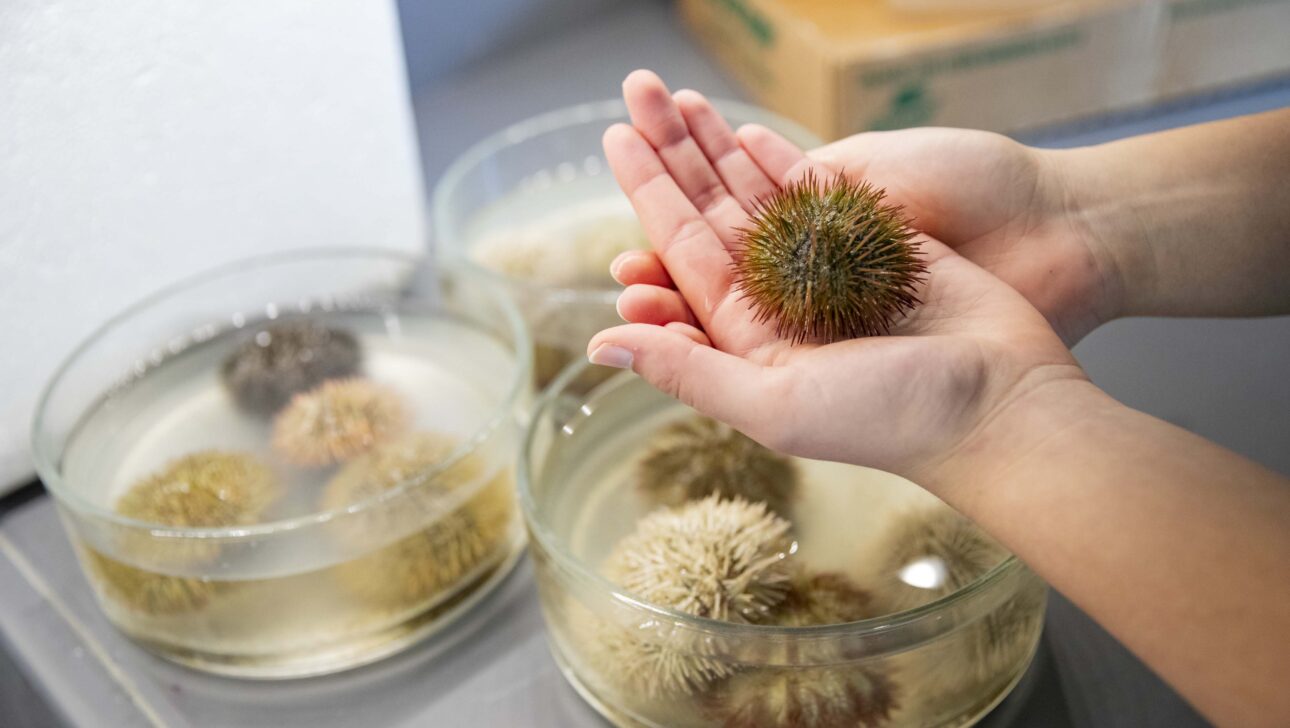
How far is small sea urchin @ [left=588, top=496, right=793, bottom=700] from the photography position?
79cm

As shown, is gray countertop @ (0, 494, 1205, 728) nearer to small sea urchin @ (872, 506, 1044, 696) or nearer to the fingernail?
small sea urchin @ (872, 506, 1044, 696)

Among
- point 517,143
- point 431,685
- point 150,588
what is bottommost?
point 431,685

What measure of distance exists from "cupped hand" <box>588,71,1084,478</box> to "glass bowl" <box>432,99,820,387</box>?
0.22 metres

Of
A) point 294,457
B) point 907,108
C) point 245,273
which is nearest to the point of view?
point 294,457

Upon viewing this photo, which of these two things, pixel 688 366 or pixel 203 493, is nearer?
pixel 688 366

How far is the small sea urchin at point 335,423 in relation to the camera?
1066mm

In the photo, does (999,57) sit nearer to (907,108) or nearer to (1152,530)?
(907,108)

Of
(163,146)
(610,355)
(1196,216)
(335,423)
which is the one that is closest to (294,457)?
(335,423)

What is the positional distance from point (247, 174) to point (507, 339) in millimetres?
357

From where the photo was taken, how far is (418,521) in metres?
0.95

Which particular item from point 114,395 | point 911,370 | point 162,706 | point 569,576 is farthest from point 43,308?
point 911,370

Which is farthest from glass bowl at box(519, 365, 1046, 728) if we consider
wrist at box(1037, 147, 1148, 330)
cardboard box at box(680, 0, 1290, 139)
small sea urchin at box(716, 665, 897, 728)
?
cardboard box at box(680, 0, 1290, 139)

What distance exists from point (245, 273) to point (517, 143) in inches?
Answer: 15.7

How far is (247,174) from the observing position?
4.00 feet
